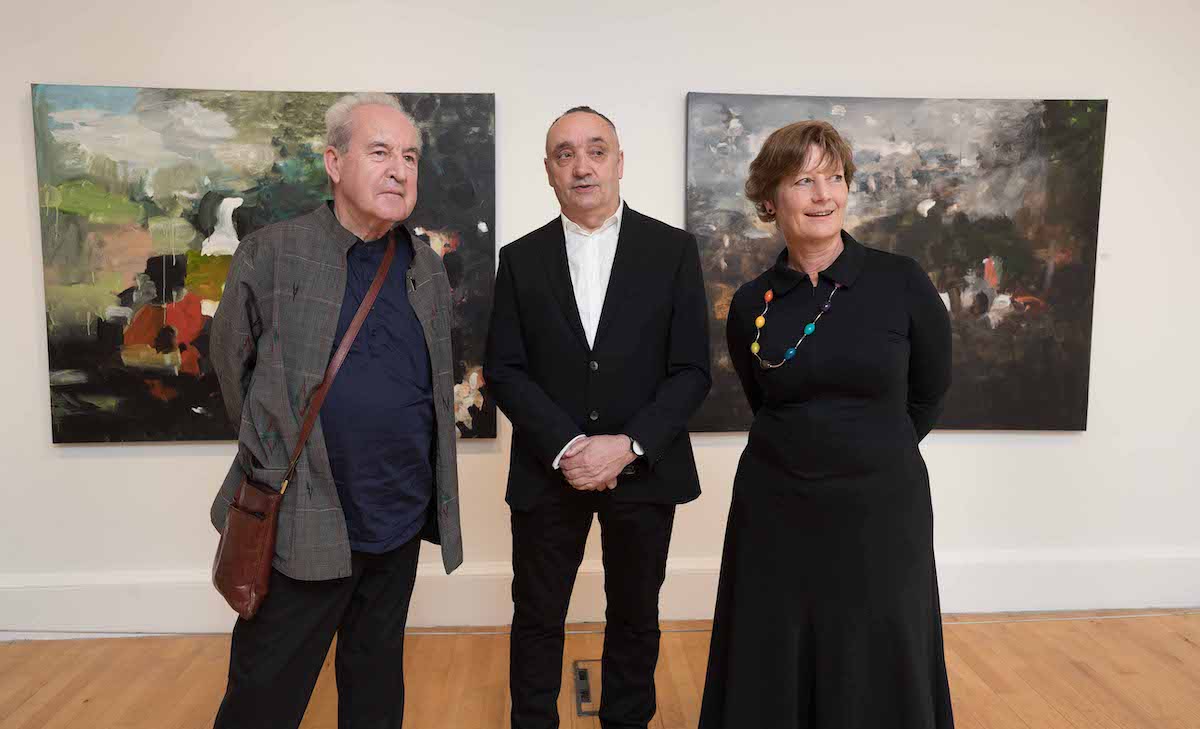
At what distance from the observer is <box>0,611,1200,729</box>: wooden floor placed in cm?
272

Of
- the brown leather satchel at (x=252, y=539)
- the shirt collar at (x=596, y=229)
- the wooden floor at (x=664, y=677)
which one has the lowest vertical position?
the wooden floor at (x=664, y=677)

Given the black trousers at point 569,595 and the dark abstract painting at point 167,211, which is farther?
the dark abstract painting at point 167,211

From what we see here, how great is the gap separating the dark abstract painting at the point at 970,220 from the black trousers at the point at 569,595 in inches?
48.4

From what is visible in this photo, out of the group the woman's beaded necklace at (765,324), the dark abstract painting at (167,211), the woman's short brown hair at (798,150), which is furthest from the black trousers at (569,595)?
the dark abstract painting at (167,211)

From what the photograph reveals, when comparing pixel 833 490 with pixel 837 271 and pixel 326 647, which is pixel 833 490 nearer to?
pixel 837 271

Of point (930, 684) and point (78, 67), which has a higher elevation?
point (78, 67)

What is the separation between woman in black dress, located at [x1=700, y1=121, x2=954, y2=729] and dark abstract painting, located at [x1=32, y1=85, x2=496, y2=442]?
170 cm

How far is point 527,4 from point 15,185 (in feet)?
7.40

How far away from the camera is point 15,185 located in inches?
127

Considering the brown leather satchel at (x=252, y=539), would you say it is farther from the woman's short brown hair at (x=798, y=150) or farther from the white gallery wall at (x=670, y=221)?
the white gallery wall at (x=670, y=221)

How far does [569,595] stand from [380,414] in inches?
34.0

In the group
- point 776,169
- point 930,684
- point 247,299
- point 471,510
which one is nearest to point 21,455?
point 471,510

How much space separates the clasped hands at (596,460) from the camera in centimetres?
212

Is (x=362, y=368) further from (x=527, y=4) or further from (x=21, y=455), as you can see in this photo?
(x=21, y=455)
